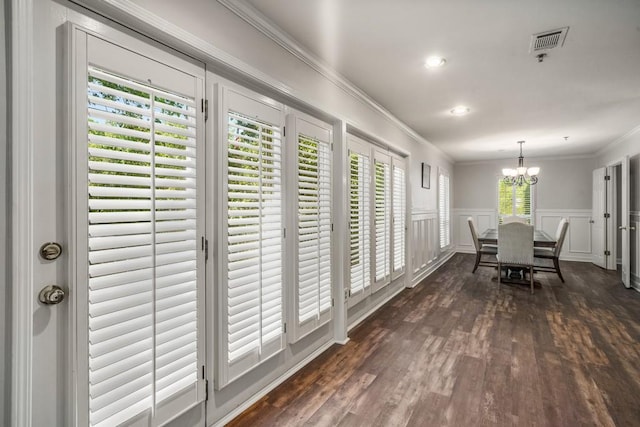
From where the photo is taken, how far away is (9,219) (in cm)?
101

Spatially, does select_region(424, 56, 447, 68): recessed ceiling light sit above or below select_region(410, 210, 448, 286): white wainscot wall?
above

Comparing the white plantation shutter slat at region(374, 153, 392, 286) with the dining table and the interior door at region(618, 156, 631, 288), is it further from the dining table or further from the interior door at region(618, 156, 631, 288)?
the interior door at region(618, 156, 631, 288)

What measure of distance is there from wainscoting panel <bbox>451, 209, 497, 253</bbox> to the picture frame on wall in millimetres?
2902

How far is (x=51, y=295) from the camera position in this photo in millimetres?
1113

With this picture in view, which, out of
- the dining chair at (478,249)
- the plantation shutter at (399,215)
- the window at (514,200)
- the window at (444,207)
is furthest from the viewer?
the window at (514,200)

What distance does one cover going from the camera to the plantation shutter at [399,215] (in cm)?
421

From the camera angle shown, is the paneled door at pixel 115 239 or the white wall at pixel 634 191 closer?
the paneled door at pixel 115 239

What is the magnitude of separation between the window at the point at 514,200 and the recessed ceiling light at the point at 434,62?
6.28 m

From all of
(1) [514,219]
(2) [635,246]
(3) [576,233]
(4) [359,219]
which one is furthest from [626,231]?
(4) [359,219]

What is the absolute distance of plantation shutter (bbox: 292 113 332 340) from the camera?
7.70 ft

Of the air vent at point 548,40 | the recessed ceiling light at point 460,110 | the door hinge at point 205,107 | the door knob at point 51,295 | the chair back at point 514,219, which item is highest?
the recessed ceiling light at point 460,110

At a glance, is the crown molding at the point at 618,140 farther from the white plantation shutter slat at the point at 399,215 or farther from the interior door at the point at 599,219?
the white plantation shutter slat at the point at 399,215

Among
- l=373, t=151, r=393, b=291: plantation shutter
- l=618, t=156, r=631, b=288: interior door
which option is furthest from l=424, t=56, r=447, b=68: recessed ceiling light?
l=618, t=156, r=631, b=288: interior door

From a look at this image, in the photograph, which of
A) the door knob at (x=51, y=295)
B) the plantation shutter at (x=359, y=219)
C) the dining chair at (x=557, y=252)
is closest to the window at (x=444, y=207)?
the dining chair at (x=557, y=252)
